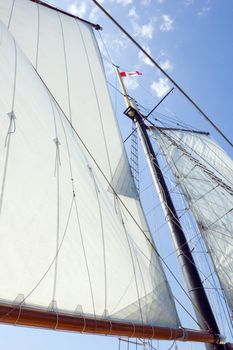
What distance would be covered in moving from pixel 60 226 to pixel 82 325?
0.94 metres

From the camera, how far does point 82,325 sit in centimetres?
276

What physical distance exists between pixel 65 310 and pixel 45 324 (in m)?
0.24

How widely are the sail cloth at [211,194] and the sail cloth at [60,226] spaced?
3492 mm

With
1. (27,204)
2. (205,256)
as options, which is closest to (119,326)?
(27,204)

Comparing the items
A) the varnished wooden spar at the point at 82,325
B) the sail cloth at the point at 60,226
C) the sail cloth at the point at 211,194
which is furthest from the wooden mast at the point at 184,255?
the sail cloth at the point at 60,226

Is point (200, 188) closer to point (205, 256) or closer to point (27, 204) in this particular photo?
point (205, 256)

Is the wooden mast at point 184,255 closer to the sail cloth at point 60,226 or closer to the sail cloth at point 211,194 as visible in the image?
the sail cloth at point 211,194

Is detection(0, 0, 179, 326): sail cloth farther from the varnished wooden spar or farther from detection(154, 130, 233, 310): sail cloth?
detection(154, 130, 233, 310): sail cloth

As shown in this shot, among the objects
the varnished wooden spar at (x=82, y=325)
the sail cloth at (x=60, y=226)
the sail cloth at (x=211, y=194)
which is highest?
the sail cloth at (x=211, y=194)

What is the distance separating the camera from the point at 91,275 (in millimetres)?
3143

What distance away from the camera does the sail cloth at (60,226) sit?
2.74 meters

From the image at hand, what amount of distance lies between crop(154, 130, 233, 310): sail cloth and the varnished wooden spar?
362cm

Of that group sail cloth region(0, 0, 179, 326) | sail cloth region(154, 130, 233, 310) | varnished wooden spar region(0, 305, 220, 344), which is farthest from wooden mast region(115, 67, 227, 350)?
sail cloth region(0, 0, 179, 326)

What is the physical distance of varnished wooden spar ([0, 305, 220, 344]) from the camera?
240 cm
